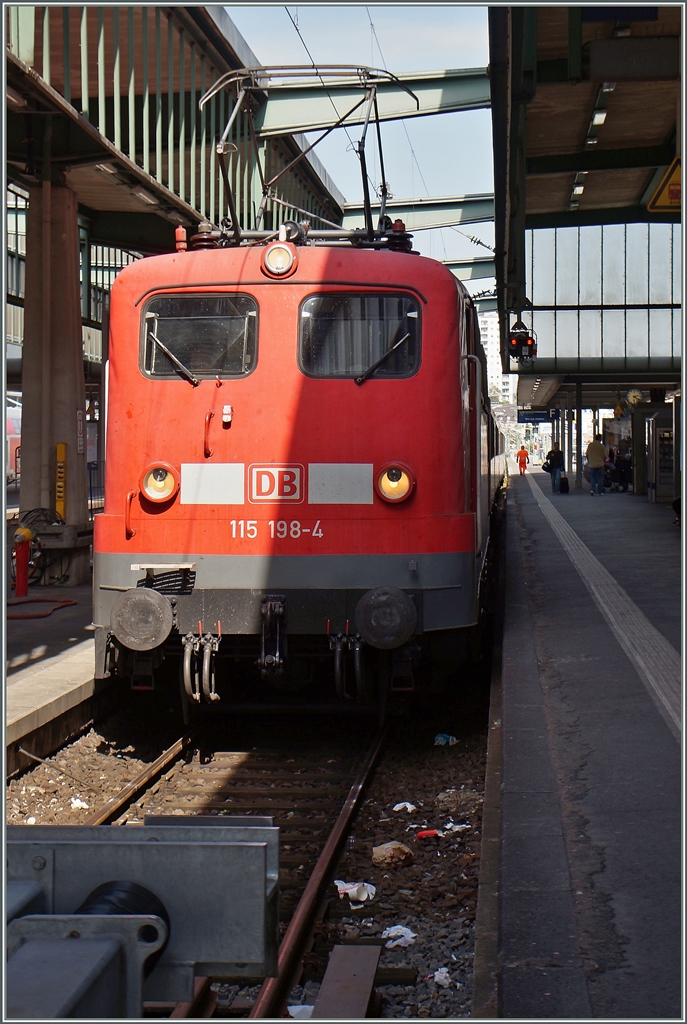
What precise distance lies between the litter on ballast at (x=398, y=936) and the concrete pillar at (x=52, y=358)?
9613 mm

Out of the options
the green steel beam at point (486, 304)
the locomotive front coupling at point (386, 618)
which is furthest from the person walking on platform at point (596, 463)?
the locomotive front coupling at point (386, 618)

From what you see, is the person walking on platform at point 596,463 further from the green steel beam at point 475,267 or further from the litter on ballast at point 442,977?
the litter on ballast at point 442,977

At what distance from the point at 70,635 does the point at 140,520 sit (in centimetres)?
331

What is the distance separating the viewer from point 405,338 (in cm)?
689

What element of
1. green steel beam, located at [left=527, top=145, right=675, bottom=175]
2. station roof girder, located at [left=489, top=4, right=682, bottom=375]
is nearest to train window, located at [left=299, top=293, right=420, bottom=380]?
station roof girder, located at [left=489, top=4, right=682, bottom=375]

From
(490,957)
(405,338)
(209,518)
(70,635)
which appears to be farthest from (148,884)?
(70,635)

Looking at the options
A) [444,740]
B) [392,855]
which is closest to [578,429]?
[444,740]

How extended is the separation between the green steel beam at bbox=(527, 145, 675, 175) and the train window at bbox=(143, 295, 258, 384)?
1071cm

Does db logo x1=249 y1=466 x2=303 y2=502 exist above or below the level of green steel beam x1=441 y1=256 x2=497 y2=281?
below

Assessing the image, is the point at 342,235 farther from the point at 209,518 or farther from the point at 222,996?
the point at 222,996

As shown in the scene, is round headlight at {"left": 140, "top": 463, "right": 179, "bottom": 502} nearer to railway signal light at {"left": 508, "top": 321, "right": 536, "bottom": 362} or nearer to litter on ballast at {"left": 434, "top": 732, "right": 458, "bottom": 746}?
litter on ballast at {"left": 434, "top": 732, "right": 458, "bottom": 746}

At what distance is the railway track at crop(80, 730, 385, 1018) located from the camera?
15.5ft

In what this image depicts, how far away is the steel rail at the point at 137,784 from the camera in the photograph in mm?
5836

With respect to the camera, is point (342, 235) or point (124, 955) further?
point (342, 235)
